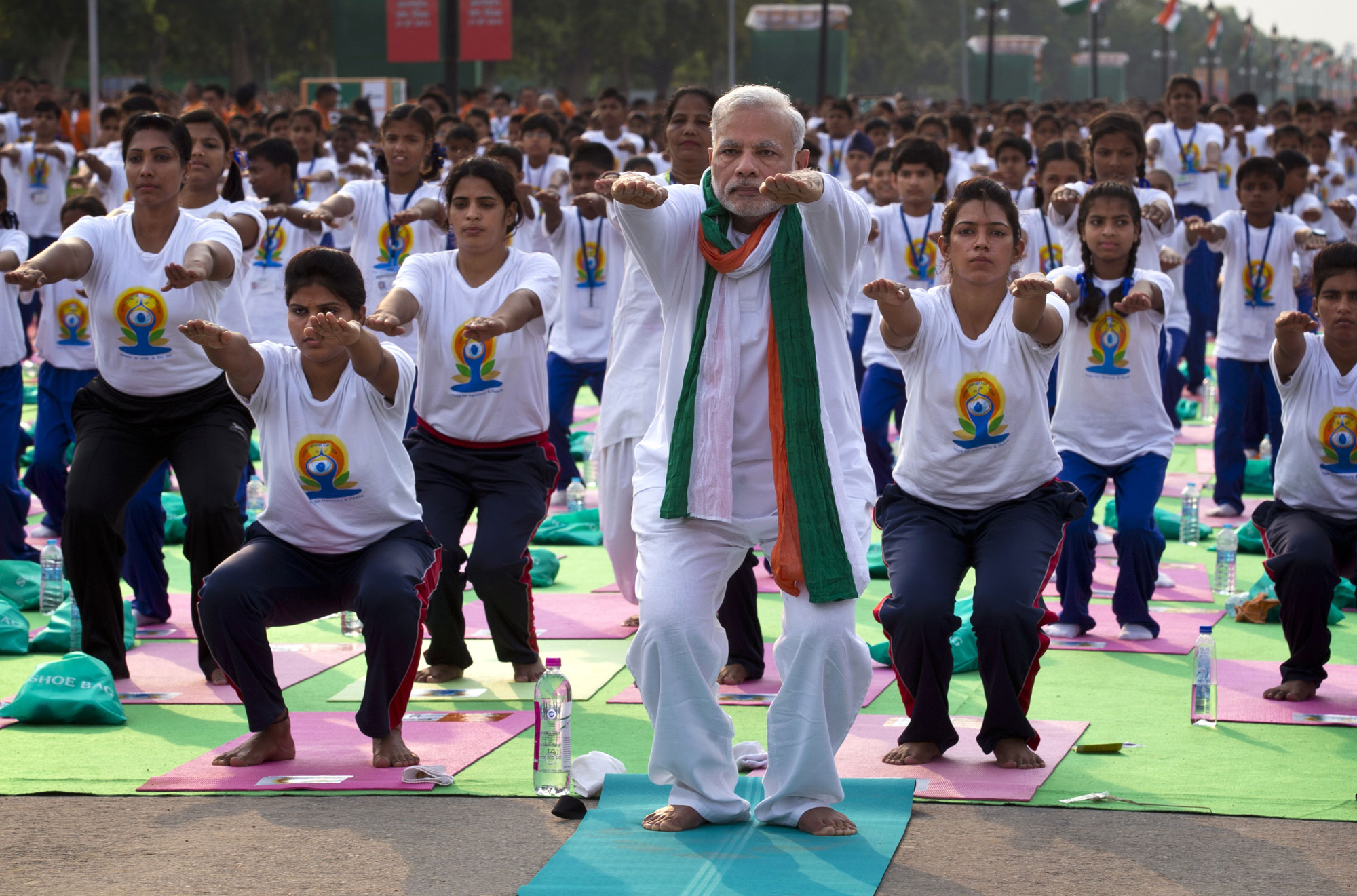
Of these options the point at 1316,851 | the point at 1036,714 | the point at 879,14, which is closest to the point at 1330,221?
the point at 1036,714

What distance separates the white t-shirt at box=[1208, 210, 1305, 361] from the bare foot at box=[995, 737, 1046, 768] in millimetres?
5822

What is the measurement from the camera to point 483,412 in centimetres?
700

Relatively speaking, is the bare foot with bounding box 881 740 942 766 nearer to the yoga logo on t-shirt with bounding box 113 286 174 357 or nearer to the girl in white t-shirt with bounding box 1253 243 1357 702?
the girl in white t-shirt with bounding box 1253 243 1357 702

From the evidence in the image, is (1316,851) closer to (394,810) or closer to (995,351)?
(995,351)

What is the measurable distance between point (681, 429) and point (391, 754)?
1676 millimetres

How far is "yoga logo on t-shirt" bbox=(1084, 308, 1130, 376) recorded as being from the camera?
7715 millimetres

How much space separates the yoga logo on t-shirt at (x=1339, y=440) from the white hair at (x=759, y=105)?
2914 millimetres

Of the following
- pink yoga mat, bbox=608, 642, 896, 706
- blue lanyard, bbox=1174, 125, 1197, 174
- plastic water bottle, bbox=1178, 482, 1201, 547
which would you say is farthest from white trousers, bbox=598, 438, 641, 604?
blue lanyard, bbox=1174, 125, 1197, 174

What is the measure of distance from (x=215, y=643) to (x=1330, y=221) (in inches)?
501

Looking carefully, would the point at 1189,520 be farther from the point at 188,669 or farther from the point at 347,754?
the point at 347,754

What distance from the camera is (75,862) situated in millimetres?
4867

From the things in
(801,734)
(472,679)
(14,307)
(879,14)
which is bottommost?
(472,679)

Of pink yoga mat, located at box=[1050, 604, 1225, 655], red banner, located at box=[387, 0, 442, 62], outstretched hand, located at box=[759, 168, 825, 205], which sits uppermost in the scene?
red banner, located at box=[387, 0, 442, 62]

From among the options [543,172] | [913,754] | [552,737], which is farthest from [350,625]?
[543,172]
